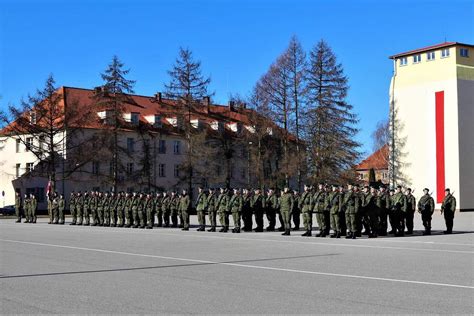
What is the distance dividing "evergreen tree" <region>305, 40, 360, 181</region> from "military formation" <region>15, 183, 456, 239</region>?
22244 mm

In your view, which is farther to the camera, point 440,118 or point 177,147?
point 177,147

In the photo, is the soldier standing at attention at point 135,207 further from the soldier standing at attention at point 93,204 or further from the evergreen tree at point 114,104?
the evergreen tree at point 114,104

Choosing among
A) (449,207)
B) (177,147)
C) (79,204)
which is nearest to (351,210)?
(449,207)

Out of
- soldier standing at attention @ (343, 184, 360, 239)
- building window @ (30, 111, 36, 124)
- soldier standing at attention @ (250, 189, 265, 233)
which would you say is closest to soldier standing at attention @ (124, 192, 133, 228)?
soldier standing at attention @ (250, 189, 265, 233)

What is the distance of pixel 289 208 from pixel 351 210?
3147mm

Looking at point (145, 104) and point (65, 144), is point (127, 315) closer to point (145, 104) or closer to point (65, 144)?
point (65, 144)

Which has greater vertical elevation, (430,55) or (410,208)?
(430,55)

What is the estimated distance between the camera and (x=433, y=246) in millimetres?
17312

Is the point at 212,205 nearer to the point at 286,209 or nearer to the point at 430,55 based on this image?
the point at 286,209

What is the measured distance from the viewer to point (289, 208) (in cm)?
2302

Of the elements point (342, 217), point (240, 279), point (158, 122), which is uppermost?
point (158, 122)

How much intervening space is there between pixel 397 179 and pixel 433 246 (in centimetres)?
3842

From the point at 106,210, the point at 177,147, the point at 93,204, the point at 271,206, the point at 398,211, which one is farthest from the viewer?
the point at 177,147

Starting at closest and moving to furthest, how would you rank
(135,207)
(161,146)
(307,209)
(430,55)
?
1. (307,209)
2. (135,207)
3. (430,55)
4. (161,146)
